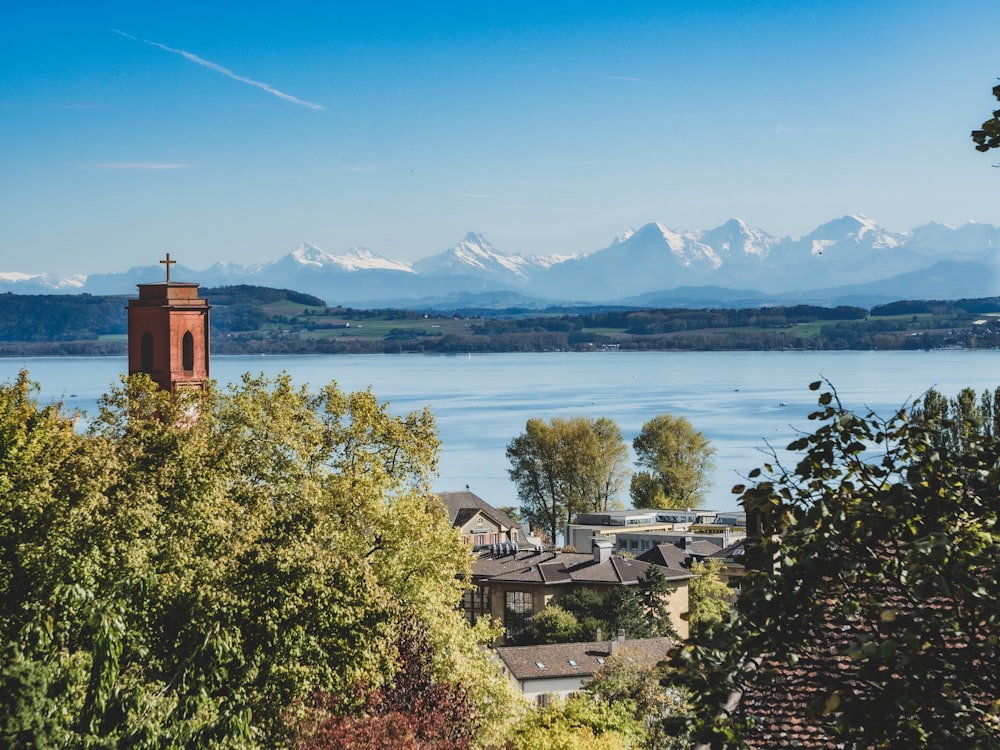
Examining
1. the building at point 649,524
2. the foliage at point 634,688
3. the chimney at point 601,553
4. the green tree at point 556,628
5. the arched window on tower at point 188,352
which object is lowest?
the building at point 649,524

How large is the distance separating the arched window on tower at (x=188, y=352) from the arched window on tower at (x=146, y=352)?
4.00 ft

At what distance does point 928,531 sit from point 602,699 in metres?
30.7

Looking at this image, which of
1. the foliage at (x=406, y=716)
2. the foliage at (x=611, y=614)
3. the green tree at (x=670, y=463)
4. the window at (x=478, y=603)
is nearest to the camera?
the foliage at (x=406, y=716)

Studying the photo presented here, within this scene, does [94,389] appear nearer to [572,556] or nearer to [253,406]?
[572,556]

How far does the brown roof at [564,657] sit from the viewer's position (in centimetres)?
4341

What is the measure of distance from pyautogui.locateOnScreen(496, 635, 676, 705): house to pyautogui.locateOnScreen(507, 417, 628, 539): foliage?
4763 cm

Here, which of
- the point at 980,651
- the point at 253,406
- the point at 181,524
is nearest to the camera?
the point at 980,651

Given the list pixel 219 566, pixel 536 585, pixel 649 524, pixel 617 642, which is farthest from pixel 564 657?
pixel 649 524

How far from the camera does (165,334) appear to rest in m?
48.2

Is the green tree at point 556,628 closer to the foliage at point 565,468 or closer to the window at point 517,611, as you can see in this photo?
the window at point 517,611

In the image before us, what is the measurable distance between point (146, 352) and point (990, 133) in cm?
4490

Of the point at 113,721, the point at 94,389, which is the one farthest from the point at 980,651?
the point at 94,389

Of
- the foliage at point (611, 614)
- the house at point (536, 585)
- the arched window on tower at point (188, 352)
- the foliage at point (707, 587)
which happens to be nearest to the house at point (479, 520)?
the foliage at point (707, 587)

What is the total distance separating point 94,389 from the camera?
184 meters
